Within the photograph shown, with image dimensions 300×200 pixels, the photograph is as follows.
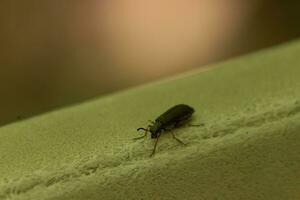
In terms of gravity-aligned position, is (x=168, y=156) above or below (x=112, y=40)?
below

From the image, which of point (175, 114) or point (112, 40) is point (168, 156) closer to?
point (175, 114)

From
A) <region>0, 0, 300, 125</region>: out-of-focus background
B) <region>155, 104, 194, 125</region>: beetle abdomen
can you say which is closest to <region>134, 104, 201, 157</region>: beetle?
<region>155, 104, 194, 125</region>: beetle abdomen

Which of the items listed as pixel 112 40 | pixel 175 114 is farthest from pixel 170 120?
pixel 112 40

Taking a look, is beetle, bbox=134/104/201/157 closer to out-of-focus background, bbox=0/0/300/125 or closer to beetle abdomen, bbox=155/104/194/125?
beetle abdomen, bbox=155/104/194/125

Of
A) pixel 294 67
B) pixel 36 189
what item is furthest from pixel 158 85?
pixel 36 189

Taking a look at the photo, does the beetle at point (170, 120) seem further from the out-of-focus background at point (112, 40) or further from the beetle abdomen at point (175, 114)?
the out-of-focus background at point (112, 40)

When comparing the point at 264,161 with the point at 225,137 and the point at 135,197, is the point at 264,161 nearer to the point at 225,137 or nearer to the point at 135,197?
the point at 225,137
